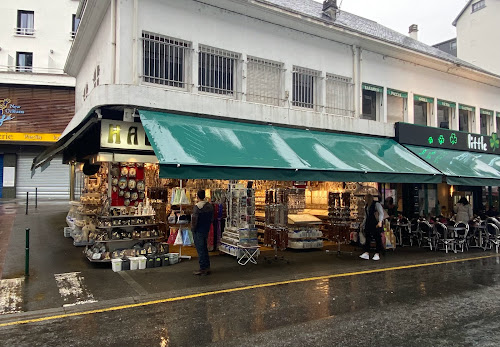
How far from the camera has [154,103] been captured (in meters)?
8.87

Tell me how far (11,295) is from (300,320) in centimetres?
504

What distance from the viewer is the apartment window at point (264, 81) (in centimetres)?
1093

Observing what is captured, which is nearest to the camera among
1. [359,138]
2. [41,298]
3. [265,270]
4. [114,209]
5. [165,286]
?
[41,298]

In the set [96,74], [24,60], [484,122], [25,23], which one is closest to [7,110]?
[24,60]

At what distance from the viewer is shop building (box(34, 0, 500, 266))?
8.62 m

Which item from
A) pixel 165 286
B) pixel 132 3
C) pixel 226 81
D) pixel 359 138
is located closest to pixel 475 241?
pixel 359 138

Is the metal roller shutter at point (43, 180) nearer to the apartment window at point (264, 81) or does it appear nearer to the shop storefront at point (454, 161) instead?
the apartment window at point (264, 81)

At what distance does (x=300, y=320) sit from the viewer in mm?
5465

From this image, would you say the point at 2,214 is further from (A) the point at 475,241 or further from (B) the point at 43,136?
(A) the point at 475,241

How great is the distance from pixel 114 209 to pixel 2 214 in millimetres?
12084

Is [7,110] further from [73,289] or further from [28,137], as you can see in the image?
[73,289]

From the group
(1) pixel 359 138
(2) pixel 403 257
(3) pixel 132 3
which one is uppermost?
(3) pixel 132 3

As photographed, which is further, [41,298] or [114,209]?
[114,209]

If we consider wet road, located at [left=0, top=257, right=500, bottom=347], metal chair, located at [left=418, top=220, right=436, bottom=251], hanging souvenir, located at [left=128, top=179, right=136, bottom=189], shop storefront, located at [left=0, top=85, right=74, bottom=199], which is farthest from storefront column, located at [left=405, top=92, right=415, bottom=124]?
shop storefront, located at [left=0, top=85, right=74, bottom=199]
